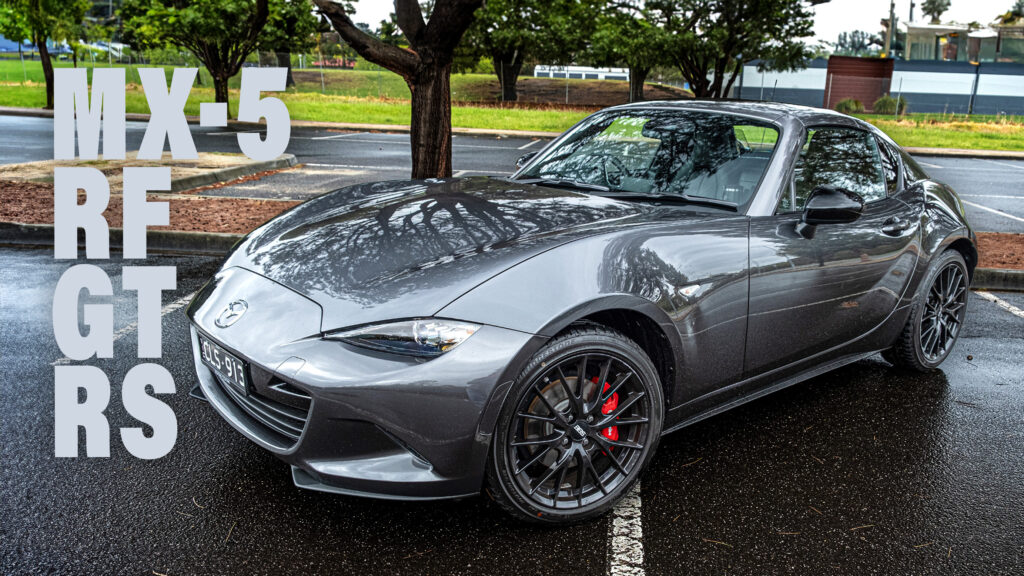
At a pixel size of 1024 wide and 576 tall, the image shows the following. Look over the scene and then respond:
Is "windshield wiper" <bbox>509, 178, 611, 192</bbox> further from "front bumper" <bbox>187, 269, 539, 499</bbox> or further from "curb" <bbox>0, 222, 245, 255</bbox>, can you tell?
"curb" <bbox>0, 222, 245, 255</bbox>

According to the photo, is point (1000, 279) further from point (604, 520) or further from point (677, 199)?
point (604, 520)

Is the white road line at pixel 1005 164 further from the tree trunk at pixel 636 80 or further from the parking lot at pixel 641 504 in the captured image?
the parking lot at pixel 641 504

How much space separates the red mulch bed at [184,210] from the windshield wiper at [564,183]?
4.09 meters

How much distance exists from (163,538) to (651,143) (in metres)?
2.72

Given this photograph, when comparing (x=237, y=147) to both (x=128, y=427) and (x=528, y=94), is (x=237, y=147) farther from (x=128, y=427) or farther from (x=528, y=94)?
(x=528, y=94)

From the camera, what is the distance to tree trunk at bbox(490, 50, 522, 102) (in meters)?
38.0

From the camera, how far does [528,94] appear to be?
4212 centimetres

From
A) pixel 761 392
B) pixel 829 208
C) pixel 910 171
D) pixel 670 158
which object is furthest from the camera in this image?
pixel 910 171

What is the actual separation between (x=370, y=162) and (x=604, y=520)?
12.1 metres

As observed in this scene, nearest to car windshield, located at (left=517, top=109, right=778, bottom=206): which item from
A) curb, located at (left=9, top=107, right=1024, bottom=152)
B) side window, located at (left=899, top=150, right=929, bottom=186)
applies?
side window, located at (left=899, top=150, right=929, bottom=186)

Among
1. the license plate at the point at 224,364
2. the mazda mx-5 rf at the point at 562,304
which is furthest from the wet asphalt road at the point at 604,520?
the license plate at the point at 224,364

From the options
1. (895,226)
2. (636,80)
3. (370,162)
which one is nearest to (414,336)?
(895,226)

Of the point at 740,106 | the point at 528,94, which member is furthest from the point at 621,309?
the point at 528,94

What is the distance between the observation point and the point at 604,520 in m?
2.93
